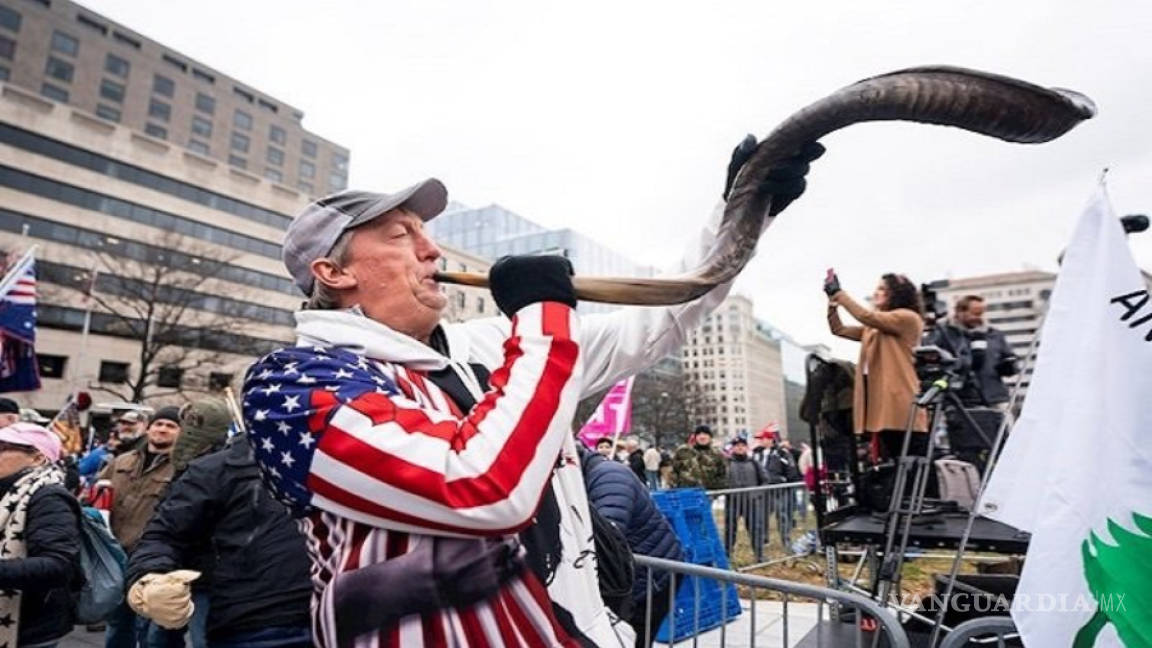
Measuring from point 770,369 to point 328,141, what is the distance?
128 m

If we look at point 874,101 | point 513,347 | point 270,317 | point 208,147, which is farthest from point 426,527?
point 208,147

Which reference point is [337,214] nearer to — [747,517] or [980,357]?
[980,357]

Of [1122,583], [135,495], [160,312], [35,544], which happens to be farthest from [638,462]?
[160,312]

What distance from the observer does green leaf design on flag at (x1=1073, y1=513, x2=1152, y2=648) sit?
6.75 ft

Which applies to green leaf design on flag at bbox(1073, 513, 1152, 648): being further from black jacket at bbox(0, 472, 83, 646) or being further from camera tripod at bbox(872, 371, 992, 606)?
black jacket at bbox(0, 472, 83, 646)

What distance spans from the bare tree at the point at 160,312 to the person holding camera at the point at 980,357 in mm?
37940

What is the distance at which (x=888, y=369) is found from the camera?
15.9ft

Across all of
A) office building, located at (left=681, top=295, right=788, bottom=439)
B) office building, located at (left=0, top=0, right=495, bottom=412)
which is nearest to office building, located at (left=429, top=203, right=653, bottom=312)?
office building, located at (left=681, top=295, right=788, bottom=439)

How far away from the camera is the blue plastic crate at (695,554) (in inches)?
211

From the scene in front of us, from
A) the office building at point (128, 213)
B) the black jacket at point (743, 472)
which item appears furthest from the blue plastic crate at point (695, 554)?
the office building at point (128, 213)

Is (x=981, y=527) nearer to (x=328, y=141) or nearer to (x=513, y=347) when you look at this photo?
(x=513, y=347)

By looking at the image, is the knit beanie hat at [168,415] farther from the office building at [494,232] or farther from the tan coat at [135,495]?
the office building at [494,232]

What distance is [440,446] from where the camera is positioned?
117cm

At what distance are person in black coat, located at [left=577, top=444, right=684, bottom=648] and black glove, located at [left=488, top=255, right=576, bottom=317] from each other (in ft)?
7.04
